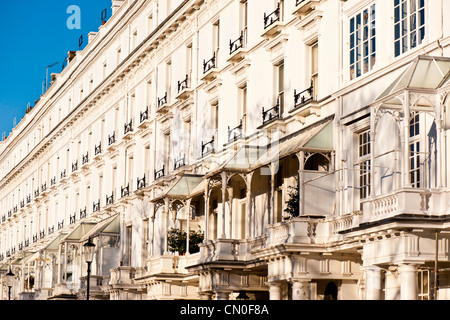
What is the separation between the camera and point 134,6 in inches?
1959

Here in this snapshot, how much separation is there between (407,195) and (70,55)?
56.4m

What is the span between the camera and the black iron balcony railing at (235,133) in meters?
34.4

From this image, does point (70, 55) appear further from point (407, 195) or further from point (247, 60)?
point (407, 195)

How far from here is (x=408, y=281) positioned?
21266mm

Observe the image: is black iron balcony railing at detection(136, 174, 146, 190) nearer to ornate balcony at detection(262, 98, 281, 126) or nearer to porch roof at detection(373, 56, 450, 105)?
ornate balcony at detection(262, 98, 281, 126)

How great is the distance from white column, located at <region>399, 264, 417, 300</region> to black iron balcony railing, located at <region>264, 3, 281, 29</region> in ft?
41.6

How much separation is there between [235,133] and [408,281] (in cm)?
1475

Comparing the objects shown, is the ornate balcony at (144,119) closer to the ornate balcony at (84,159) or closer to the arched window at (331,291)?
the ornate balcony at (84,159)

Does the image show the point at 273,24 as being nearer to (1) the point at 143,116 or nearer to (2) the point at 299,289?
(2) the point at 299,289

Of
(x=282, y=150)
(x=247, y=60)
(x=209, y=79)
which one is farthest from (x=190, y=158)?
(x=282, y=150)

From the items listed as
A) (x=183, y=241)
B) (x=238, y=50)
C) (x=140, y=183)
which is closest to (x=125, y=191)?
(x=140, y=183)

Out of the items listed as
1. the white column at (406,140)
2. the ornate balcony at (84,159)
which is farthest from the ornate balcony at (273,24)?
the ornate balcony at (84,159)

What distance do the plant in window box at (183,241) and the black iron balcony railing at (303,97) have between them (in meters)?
9.82

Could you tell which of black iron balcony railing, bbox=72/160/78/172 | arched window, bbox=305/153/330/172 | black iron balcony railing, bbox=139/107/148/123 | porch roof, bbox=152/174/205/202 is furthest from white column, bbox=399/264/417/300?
black iron balcony railing, bbox=72/160/78/172
